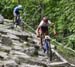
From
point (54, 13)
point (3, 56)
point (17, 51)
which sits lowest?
point (17, 51)

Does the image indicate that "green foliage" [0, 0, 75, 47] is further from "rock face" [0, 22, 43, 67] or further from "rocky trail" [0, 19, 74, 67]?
"rocky trail" [0, 19, 74, 67]

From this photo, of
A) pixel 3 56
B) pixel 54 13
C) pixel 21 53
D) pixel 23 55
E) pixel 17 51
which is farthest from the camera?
pixel 54 13

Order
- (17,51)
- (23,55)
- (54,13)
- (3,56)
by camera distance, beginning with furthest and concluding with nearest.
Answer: (54,13), (17,51), (23,55), (3,56)

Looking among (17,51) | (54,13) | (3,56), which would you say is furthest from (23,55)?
(54,13)

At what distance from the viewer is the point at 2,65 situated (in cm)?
984

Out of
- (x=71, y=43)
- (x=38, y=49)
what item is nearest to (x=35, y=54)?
(x=38, y=49)

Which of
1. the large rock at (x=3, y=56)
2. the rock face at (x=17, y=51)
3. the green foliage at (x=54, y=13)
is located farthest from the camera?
the green foliage at (x=54, y=13)

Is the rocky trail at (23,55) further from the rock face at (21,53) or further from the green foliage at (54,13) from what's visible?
the green foliage at (54,13)

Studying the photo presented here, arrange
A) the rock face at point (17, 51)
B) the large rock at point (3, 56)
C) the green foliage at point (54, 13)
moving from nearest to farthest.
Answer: the rock face at point (17, 51), the large rock at point (3, 56), the green foliage at point (54, 13)

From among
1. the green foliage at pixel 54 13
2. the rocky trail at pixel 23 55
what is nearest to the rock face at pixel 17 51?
the rocky trail at pixel 23 55

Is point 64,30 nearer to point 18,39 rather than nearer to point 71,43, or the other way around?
point 71,43

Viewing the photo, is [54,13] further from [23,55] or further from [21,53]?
[23,55]

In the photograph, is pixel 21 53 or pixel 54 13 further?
pixel 54 13

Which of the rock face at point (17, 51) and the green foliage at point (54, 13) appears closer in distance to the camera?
the rock face at point (17, 51)
